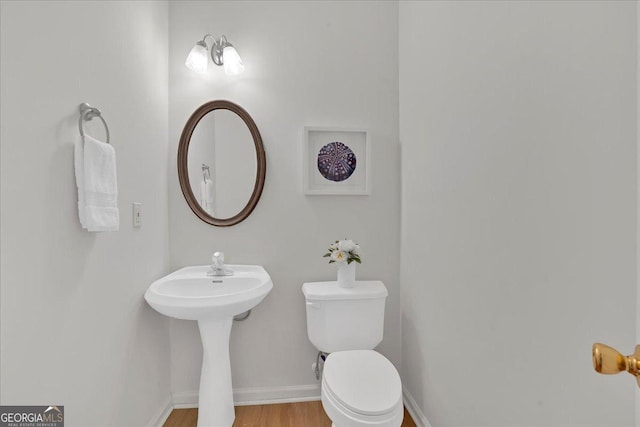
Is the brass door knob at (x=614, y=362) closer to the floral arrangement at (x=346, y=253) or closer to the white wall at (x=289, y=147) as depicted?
the floral arrangement at (x=346, y=253)

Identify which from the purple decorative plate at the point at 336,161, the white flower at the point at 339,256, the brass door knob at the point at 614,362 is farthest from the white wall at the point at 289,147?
the brass door knob at the point at 614,362

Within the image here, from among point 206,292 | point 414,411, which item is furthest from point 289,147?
point 414,411

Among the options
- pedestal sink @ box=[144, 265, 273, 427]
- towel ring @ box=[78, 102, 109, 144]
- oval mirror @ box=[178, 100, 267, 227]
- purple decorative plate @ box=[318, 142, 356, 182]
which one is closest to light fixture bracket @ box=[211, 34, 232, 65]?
oval mirror @ box=[178, 100, 267, 227]

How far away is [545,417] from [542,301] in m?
0.31

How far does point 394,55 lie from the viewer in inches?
80.0

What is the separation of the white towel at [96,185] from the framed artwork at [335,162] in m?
1.04

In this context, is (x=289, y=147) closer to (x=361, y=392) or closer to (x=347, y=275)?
(x=347, y=275)

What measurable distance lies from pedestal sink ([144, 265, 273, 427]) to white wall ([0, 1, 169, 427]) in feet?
0.50

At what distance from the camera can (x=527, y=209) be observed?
96 cm

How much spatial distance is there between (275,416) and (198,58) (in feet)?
6.72

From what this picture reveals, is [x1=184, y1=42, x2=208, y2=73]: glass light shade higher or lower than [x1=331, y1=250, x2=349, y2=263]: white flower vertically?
higher

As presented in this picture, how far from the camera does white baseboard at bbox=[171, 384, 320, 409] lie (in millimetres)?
1930

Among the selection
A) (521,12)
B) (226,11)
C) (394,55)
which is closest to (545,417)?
(521,12)

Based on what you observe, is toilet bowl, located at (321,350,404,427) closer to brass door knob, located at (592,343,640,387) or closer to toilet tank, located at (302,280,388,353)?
toilet tank, located at (302,280,388,353)
